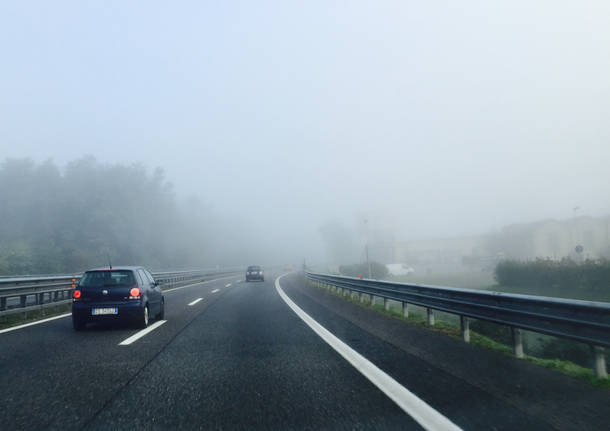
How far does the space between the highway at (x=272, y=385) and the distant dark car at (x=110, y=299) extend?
64 cm

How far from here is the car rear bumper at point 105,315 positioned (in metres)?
9.06

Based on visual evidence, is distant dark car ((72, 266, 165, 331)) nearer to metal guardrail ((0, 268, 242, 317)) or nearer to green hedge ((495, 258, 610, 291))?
metal guardrail ((0, 268, 242, 317))

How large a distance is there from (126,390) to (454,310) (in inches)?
225

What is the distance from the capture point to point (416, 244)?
10488cm

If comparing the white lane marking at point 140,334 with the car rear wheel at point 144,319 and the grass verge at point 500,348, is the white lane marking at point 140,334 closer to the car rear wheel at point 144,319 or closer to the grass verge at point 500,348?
the car rear wheel at point 144,319

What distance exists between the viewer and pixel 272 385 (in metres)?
4.88

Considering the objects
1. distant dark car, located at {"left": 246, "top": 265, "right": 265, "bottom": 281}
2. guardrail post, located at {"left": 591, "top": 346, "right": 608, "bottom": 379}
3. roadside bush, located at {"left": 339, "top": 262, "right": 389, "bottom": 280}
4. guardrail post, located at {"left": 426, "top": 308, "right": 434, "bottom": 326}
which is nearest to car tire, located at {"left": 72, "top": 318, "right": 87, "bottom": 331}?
guardrail post, located at {"left": 426, "top": 308, "right": 434, "bottom": 326}

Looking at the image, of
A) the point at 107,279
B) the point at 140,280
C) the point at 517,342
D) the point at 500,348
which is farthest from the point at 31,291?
the point at 517,342

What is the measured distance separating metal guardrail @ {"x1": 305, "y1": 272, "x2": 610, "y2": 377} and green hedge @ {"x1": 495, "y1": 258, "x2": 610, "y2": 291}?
30011mm

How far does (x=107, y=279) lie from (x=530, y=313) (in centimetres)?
781

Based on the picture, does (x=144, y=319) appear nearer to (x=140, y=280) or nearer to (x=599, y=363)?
(x=140, y=280)

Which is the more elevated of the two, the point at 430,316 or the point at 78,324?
the point at 78,324

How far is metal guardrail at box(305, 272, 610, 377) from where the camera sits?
195 inches

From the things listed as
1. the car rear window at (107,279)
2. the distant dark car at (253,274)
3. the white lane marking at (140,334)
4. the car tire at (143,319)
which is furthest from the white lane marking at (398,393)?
the distant dark car at (253,274)
